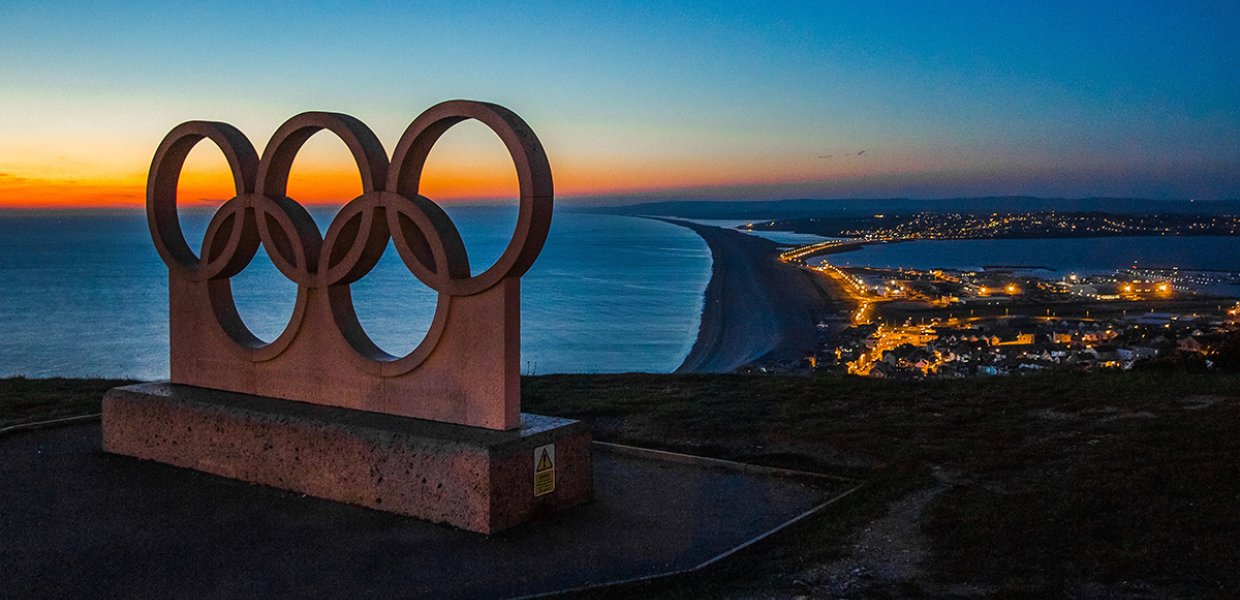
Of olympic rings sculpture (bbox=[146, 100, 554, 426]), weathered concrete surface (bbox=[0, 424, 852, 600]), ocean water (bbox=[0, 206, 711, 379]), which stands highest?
olympic rings sculpture (bbox=[146, 100, 554, 426])

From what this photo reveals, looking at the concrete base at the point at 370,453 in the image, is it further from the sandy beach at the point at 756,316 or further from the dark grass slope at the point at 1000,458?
the sandy beach at the point at 756,316

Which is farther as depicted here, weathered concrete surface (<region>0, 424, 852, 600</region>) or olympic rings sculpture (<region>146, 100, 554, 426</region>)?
olympic rings sculpture (<region>146, 100, 554, 426</region>)

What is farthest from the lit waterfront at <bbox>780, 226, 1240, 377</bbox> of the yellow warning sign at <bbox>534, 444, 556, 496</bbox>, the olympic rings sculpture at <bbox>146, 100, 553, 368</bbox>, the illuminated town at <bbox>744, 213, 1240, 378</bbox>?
the olympic rings sculpture at <bbox>146, 100, 553, 368</bbox>

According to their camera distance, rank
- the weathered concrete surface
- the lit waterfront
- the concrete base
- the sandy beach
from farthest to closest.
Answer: the sandy beach → the lit waterfront → the concrete base → the weathered concrete surface

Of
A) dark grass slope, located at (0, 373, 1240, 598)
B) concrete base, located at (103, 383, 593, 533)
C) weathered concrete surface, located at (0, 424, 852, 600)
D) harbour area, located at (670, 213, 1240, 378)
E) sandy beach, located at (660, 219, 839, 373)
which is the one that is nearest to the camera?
dark grass slope, located at (0, 373, 1240, 598)

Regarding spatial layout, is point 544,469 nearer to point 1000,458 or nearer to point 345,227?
point 345,227

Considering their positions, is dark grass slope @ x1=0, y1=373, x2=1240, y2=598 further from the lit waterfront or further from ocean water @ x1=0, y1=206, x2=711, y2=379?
ocean water @ x1=0, y1=206, x2=711, y2=379

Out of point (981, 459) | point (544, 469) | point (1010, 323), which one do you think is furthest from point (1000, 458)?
point (1010, 323)
